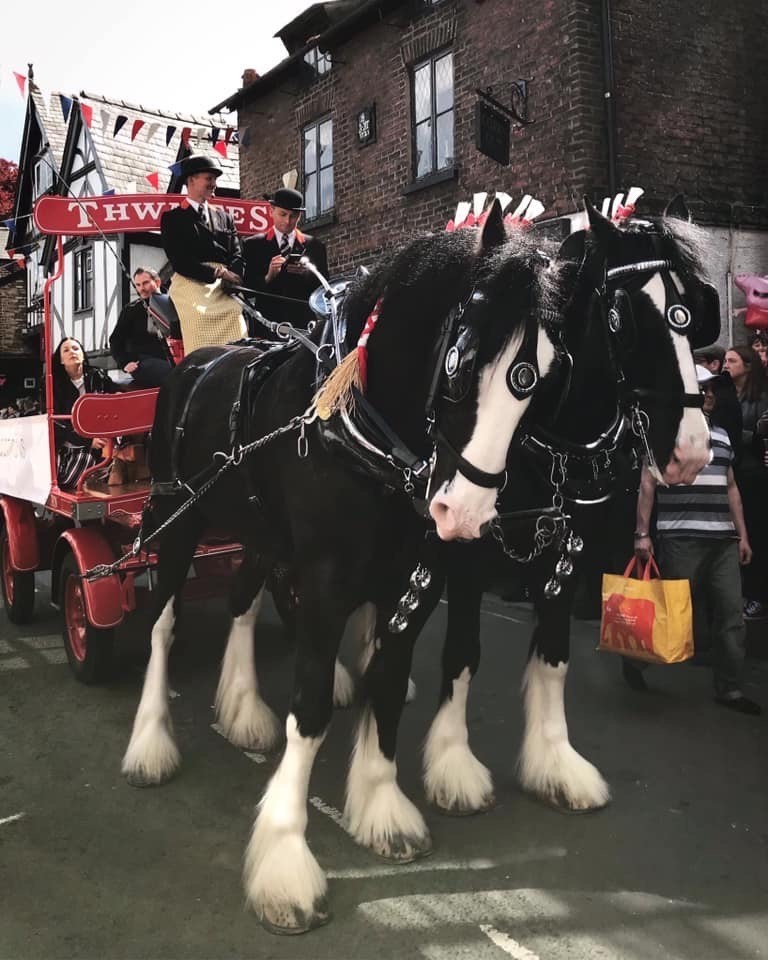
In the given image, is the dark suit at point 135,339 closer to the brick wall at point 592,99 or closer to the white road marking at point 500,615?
the white road marking at point 500,615

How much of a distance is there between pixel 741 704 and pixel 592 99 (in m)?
6.44

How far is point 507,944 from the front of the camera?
263 centimetres

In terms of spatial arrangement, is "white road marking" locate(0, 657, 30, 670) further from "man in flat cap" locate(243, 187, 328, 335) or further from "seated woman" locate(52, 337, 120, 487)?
"man in flat cap" locate(243, 187, 328, 335)

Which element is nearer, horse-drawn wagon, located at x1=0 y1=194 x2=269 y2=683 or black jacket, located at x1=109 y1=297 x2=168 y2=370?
horse-drawn wagon, located at x1=0 y1=194 x2=269 y2=683

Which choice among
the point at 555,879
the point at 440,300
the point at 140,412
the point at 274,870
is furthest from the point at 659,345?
the point at 140,412

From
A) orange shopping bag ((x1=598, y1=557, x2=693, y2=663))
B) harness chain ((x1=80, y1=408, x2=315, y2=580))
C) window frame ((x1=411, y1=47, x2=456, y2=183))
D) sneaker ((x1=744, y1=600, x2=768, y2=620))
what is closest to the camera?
harness chain ((x1=80, y1=408, x2=315, y2=580))

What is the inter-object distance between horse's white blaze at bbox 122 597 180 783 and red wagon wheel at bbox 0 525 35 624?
269 cm

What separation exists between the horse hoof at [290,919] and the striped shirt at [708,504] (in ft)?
9.79

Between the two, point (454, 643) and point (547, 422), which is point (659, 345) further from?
point (454, 643)

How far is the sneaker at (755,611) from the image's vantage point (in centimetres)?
623

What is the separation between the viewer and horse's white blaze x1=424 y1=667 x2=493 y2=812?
11.7ft

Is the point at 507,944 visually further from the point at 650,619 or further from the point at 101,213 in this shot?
the point at 101,213

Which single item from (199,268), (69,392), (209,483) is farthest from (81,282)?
(209,483)

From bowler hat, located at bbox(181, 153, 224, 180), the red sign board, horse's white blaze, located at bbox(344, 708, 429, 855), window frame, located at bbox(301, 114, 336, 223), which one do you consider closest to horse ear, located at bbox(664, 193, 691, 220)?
horse's white blaze, located at bbox(344, 708, 429, 855)
